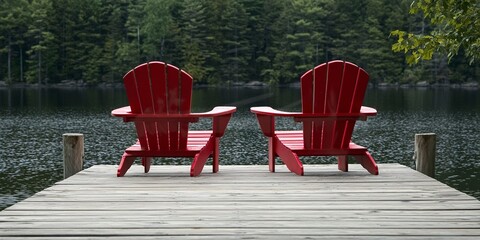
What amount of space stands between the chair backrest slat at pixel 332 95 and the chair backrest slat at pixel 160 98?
3.34 ft

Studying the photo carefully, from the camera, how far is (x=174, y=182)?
5492mm

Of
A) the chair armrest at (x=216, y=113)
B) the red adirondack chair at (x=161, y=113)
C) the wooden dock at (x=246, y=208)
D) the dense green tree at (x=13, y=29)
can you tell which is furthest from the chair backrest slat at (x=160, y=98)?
the dense green tree at (x=13, y=29)

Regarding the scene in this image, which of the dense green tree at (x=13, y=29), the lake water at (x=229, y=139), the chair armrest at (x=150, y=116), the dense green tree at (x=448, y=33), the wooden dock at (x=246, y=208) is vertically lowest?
the lake water at (x=229, y=139)

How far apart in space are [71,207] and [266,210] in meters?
1.25

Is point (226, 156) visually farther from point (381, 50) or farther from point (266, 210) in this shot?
point (381, 50)

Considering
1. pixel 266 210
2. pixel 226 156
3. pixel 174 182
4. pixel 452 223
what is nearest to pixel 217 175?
pixel 174 182

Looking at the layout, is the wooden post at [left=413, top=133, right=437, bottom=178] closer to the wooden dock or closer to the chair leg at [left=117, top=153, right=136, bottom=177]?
the wooden dock

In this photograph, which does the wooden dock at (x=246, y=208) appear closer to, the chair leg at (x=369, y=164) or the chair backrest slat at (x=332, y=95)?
the chair leg at (x=369, y=164)

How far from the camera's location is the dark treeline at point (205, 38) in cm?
6894

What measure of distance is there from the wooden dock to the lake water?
5334 mm

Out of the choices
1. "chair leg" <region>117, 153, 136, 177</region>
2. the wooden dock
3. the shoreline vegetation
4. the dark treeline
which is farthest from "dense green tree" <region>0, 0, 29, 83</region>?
the wooden dock

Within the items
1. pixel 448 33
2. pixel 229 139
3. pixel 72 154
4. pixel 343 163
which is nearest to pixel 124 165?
pixel 72 154

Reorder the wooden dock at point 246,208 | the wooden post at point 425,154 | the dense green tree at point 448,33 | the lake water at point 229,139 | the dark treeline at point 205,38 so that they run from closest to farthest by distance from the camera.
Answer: the wooden dock at point 246,208 → the dense green tree at point 448,33 → the wooden post at point 425,154 → the lake water at point 229,139 → the dark treeline at point 205,38

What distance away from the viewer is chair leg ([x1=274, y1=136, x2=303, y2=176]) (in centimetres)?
577
